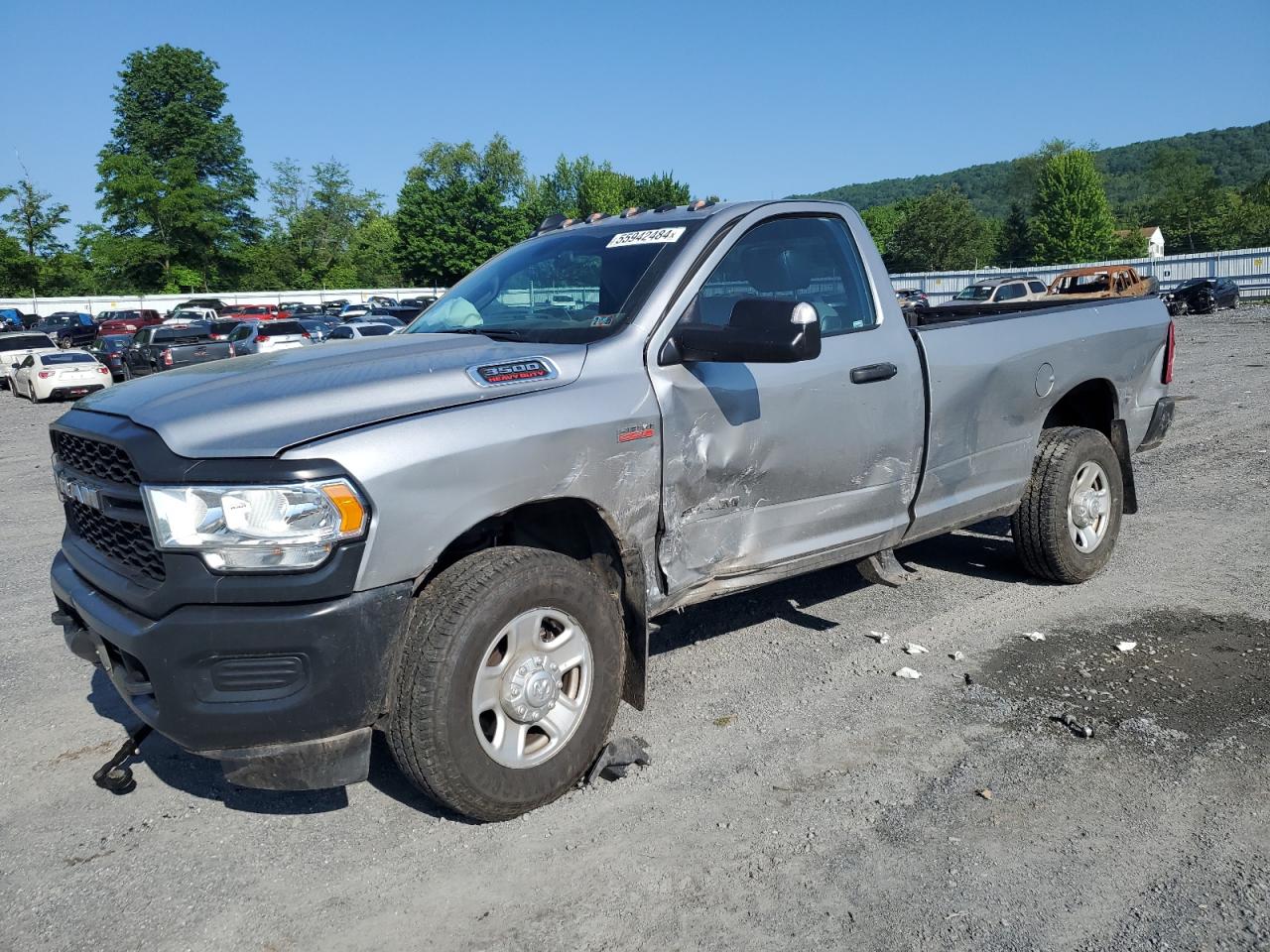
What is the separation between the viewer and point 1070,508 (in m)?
5.41

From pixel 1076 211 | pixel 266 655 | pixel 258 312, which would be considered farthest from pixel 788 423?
pixel 1076 211

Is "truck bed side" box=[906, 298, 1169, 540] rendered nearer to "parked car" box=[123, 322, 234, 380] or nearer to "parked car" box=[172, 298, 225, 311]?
"parked car" box=[123, 322, 234, 380]

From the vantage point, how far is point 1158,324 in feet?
19.2

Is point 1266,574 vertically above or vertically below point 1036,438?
below

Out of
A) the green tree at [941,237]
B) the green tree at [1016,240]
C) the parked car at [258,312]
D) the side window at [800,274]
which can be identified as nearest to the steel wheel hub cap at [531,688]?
the side window at [800,274]

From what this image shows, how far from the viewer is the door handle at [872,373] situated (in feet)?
13.6

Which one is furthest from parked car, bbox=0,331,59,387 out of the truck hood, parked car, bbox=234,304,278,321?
the truck hood

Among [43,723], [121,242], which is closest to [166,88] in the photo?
[121,242]

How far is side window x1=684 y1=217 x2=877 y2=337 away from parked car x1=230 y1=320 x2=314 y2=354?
22.7 m

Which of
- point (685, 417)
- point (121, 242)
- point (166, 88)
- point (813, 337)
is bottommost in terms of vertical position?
point (685, 417)

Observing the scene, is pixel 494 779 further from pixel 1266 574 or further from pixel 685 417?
pixel 1266 574

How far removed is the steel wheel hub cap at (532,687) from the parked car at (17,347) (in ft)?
96.9

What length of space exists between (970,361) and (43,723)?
14.2 feet

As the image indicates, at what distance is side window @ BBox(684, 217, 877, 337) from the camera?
392cm
